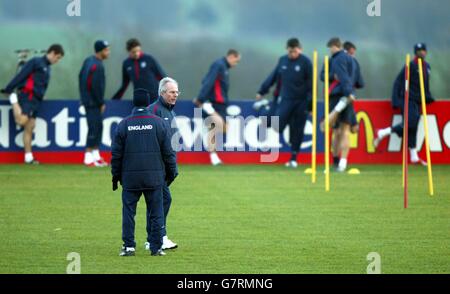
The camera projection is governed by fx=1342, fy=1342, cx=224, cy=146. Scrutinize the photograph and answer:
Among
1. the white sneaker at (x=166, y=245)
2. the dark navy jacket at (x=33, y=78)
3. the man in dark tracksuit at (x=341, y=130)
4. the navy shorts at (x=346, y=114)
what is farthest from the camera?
the dark navy jacket at (x=33, y=78)

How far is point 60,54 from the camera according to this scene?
25.8 m

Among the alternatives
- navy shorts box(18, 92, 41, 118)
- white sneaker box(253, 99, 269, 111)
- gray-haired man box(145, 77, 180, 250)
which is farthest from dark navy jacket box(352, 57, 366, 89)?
gray-haired man box(145, 77, 180, 250)

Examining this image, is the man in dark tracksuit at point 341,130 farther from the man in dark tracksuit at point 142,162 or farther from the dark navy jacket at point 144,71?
the man in dark tracksuit at point 142,162

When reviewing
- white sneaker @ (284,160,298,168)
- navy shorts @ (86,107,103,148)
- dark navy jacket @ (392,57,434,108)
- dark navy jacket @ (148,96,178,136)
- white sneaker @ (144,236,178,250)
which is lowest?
white sneaker @ (284,160,298,168)

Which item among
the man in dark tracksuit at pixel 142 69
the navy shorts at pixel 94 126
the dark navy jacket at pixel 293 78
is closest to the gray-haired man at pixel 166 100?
the navy shorts at pixel 94 126

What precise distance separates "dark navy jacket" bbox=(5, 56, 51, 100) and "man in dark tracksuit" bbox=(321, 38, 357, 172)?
5522 mm

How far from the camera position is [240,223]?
17516 mm

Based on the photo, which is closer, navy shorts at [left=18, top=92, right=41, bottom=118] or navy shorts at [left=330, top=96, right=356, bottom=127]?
navy shorts at [left=330, top=96, right=356, bottom=127]

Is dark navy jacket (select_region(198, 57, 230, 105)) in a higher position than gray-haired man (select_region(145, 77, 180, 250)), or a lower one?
lower

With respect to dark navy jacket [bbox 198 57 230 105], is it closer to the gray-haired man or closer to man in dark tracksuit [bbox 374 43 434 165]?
man in dark tracksuit [bbox 374 43 434 165]

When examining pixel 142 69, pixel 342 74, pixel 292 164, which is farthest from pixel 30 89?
pixel 342 74

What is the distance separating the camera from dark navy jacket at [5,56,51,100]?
25969 mm

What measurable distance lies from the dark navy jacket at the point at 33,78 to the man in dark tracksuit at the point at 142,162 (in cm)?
1190

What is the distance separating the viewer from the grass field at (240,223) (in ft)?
46.3
